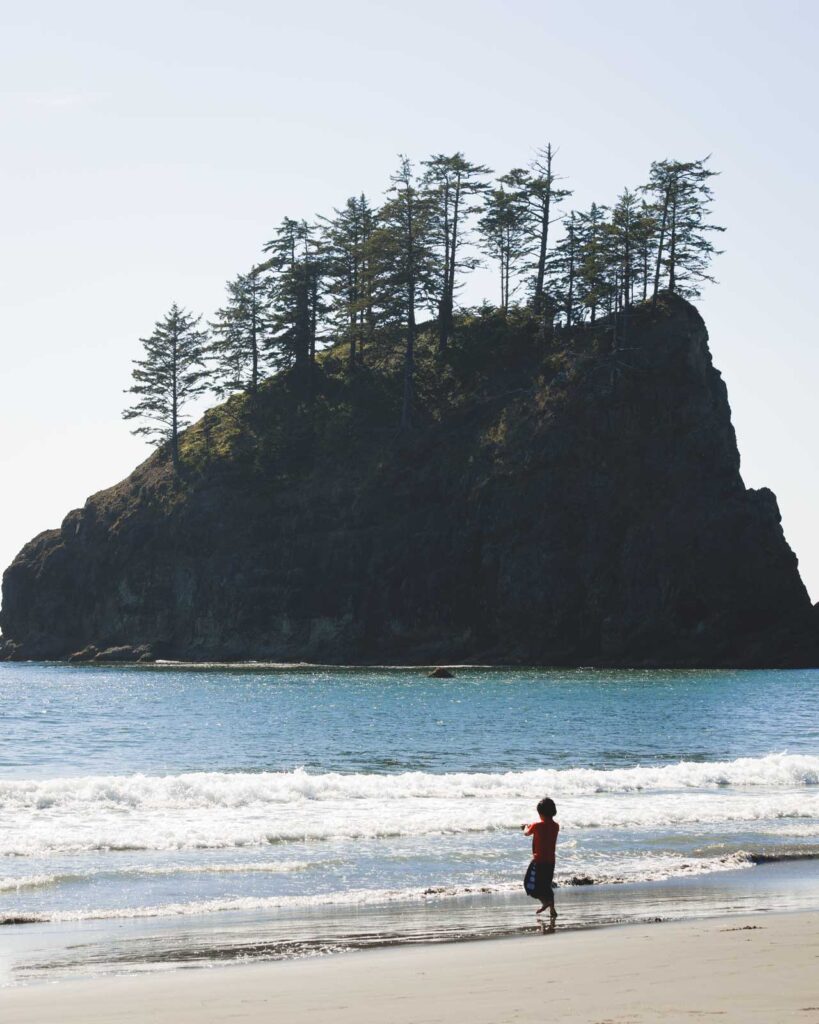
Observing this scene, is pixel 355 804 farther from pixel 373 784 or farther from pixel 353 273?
pixel 353 273

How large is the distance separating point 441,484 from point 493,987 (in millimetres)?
75097

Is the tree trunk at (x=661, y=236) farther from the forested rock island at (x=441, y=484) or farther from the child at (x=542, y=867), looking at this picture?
the child at (x=542, y=867)

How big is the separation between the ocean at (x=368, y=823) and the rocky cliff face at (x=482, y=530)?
2941 cm

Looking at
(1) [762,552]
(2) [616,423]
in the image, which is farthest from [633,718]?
(2) [616,423]

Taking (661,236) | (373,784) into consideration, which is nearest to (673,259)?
(661,236)

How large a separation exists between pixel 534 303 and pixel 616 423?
17.2m

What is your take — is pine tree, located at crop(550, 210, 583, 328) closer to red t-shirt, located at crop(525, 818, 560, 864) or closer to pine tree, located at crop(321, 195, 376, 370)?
pine tree, located at crop(321, 195, 376, 370)

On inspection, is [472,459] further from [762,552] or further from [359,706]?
[359,706]

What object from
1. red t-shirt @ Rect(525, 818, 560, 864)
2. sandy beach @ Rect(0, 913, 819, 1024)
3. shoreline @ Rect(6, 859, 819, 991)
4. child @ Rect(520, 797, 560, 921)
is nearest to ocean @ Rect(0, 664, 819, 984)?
shoreline @ Rect(6, 859, 819, 991)

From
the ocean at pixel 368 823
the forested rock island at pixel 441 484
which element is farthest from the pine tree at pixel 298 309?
the ocean at pixel 368 823

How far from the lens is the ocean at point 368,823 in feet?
45.4

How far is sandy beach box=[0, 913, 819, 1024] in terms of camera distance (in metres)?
8.65

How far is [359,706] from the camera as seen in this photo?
49.2 meters

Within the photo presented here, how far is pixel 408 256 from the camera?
95.6m
